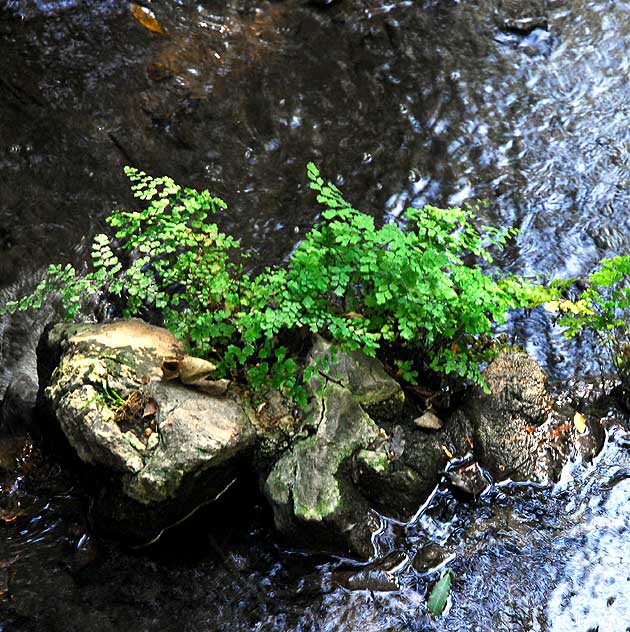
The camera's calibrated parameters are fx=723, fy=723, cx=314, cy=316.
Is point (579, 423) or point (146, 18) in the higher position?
point (146, 18)

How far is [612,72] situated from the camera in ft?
25.6

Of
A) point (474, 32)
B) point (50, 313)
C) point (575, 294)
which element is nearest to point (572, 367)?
point (575, 294)

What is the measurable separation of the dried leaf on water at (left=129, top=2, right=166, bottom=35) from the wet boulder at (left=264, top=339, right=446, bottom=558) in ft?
17.4

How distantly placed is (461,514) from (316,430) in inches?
39.6

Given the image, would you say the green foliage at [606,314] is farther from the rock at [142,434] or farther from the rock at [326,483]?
the rock at [142,434]

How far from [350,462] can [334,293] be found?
997 millimetres

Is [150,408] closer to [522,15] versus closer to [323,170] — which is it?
[323,170]

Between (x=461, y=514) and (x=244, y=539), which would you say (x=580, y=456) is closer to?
(x=461, y=514)

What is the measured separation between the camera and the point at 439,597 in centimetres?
381

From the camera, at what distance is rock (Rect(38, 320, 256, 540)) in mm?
4039

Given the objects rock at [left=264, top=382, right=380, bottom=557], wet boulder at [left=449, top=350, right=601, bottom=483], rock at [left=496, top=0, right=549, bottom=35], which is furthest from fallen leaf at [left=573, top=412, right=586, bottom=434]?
A: rock at [left=496, top=0, right=549, bottom=35]

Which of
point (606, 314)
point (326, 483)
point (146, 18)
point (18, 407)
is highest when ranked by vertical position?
point (146, 18)

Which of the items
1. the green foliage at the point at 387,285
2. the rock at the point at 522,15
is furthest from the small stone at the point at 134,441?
the rock at the point at 522,15

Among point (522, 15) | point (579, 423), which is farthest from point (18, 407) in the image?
point (522, 15)
